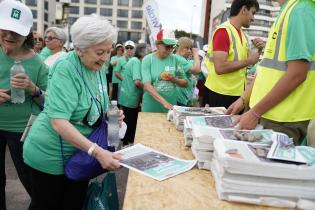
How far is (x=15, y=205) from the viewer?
3.27 meters

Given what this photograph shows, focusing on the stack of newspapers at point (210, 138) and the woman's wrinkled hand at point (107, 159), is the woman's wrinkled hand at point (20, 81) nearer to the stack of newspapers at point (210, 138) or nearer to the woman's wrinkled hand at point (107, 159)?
the woman's wrinkled hand at point (107, 159)

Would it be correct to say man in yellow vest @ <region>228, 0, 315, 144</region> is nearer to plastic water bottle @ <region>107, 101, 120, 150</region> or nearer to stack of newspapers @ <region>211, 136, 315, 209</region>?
stack of newspapers @ <region>211, 136, 315, 209</region>

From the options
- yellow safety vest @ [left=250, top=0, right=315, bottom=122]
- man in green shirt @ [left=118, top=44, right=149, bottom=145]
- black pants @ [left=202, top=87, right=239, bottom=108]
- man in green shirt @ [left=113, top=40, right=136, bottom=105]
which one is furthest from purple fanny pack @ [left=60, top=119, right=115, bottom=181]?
man in green shirt @ [left=113, top=40, right=136, bottom=105]

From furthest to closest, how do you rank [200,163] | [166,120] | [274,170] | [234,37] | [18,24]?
[234,37]
[166,120]
[18,24]
[200,163]
[274,170]

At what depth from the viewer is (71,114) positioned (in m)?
1.79

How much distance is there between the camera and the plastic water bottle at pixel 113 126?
1972 mm

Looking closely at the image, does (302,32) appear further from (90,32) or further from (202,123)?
(90,32)

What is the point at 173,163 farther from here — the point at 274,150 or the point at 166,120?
the point at 166,120

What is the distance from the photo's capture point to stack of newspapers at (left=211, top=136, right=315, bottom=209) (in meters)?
1.31

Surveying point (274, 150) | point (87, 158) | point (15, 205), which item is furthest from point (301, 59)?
point (15, 205)

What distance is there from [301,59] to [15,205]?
9.68 ft

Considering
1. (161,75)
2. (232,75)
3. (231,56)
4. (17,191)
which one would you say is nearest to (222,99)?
(232,75)

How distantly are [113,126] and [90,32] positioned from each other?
60cm

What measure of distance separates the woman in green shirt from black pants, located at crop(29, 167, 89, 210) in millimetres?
469
